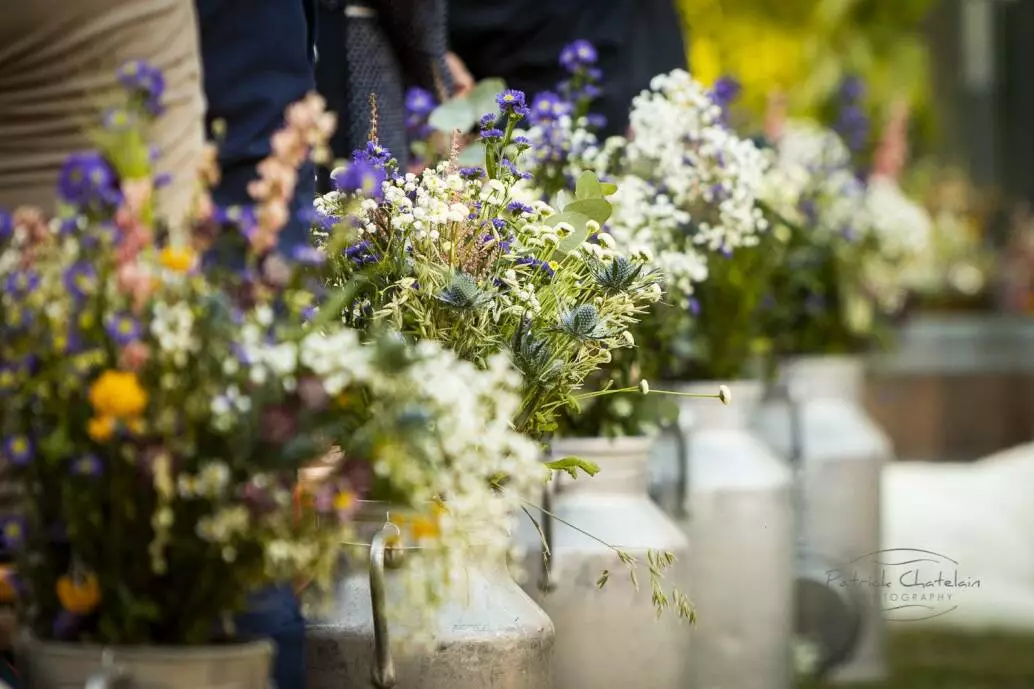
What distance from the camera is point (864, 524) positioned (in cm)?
294

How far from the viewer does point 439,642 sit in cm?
141

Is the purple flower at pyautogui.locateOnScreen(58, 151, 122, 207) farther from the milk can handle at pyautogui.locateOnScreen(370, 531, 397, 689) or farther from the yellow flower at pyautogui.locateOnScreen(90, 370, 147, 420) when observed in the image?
the milk can handle at pyautogui.locateOnScreen(370, 531, 397, 689)

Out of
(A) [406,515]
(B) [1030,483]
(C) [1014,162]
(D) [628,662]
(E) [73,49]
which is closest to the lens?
(A) [406,515]

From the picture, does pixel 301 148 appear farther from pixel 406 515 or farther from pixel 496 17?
pixel 496 17

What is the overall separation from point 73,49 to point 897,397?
15.1 feet

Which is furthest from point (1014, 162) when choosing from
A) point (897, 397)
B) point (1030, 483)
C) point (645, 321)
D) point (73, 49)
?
point (73, 49)

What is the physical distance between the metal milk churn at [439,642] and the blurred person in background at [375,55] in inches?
31.5

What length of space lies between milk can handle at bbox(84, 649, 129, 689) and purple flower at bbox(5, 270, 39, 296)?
9.9 inches

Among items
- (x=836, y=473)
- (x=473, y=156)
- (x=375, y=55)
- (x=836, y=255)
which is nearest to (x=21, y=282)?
(x=473, y=156)

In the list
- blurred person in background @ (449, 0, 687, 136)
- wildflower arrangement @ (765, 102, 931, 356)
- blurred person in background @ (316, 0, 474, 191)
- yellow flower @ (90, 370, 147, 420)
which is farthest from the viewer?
wildflower arrangement @ (765, 102, 931, 356)

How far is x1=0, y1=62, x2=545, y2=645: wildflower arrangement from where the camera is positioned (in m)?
1.03

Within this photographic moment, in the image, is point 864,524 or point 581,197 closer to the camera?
point 581,197

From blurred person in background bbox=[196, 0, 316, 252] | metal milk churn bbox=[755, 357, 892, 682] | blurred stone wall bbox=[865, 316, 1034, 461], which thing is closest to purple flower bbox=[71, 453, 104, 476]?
blurred person in background bbox=[196, 0, 316, 252]

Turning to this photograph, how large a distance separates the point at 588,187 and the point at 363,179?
0.37 metres
